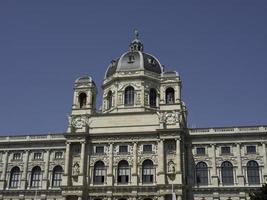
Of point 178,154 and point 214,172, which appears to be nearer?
point 178,154

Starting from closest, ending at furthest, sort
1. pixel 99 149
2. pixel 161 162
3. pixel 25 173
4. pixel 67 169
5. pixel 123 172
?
1. pixel 161 162
2. pixel 67 169
3. pixel 123 172
4. pixel 99 149
5. pixel 25 173

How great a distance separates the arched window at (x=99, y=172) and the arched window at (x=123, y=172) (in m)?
2.38

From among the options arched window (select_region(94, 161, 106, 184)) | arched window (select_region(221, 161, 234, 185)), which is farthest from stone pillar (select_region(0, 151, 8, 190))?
arched window (select_region(221, 161, 234, 185))

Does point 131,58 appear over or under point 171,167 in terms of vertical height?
over

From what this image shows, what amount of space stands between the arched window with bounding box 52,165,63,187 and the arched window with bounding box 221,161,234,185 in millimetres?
24590

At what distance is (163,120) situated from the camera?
6147 centimetres

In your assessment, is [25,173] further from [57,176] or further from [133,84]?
[133,84]

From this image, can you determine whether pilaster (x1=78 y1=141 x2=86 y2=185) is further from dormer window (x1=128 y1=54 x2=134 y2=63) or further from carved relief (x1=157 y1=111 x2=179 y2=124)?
dormer window (x1=128 y1=54 x2=134 y2=63)

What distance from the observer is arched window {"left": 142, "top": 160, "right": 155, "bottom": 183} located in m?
60.2

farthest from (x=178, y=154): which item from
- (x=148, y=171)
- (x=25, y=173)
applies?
(x=25, y=173)

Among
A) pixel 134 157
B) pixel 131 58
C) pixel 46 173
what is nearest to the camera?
pixel 134 157

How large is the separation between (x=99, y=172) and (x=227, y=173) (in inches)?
733

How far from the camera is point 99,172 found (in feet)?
203

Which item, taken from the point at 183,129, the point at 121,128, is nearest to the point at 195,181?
the point at 183,129
